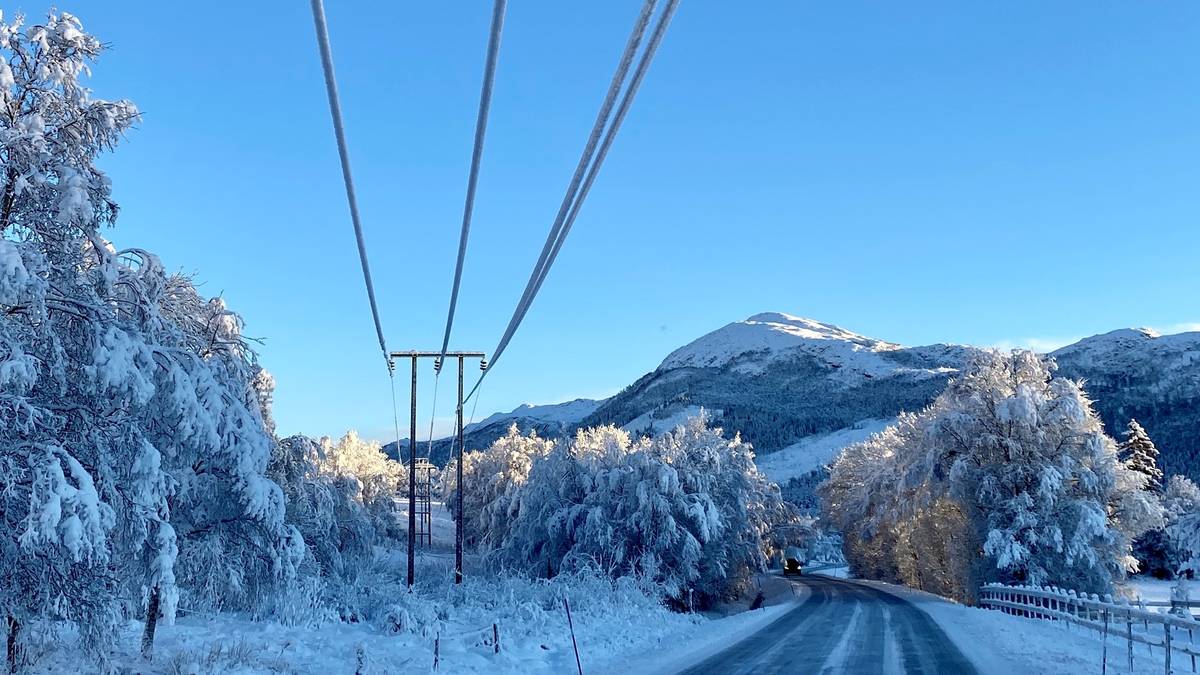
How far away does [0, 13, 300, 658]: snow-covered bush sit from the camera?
7730mm

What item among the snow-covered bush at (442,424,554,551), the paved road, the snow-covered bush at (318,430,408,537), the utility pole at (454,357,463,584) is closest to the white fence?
the paved road

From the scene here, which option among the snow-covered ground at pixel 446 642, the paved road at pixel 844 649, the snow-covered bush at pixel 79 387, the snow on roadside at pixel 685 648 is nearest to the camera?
the snow-covered bush at pixel 79 387

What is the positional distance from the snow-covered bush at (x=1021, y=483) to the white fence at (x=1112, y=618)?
2.20 m

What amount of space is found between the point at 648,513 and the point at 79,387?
95.1 ft

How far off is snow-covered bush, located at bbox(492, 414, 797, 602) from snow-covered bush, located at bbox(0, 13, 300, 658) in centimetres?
2487

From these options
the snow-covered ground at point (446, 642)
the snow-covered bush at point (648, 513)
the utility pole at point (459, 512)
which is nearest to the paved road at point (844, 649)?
the snow-covered ground at point (446, 642)

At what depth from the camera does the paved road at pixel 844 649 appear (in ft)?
44.3

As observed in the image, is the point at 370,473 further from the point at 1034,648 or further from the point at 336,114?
the point at 336,114

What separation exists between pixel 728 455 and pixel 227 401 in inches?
1334

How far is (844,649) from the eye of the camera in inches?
637

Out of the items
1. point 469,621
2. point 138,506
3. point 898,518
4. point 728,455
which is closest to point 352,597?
point 469,621

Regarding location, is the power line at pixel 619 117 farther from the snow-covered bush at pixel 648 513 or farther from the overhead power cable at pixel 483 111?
the snow-covered bush at pixel 648 513

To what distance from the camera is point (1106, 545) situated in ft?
99.8

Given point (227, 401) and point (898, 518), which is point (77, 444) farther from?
point (898, 518)
